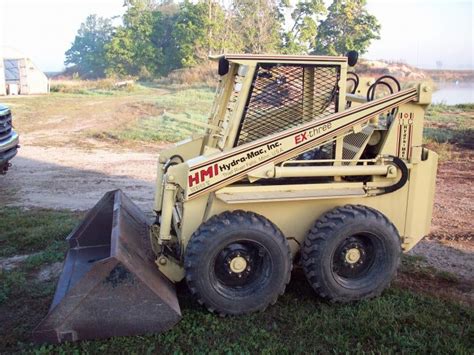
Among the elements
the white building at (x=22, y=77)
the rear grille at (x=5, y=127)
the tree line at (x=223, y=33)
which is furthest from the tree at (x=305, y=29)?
the rear grille at (x=5, y=127)

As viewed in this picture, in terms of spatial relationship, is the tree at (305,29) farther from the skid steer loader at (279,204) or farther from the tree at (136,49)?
the skid steer loader at (279,204)

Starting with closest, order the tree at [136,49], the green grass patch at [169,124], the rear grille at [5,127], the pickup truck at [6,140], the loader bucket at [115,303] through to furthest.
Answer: the loader bucket at [115,303]
the pickup truck at [6,140]
the rear grille at [5,127]
the green grass patch at [169,124]
the tree at [136,49]

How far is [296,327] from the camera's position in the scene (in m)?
4.17

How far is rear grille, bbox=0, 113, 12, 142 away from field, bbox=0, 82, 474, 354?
100 cm

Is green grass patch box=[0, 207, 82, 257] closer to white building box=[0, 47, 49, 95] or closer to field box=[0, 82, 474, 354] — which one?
field box=[0, 82, 474, 354]

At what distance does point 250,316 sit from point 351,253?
0.99 metres

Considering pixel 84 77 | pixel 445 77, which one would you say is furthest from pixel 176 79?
pixel 445 77

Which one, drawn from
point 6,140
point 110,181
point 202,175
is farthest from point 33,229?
point 202,175

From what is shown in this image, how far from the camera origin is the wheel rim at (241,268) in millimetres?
4266

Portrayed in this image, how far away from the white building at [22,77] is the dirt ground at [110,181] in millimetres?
14750

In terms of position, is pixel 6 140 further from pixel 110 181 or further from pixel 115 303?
pixel 115 303

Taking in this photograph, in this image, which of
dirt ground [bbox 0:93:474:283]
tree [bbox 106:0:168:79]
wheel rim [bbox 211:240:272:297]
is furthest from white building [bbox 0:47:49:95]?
wheel rim [bbox 211:240:272:297]

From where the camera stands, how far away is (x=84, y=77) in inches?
1763

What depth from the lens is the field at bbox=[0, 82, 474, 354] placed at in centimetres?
394
